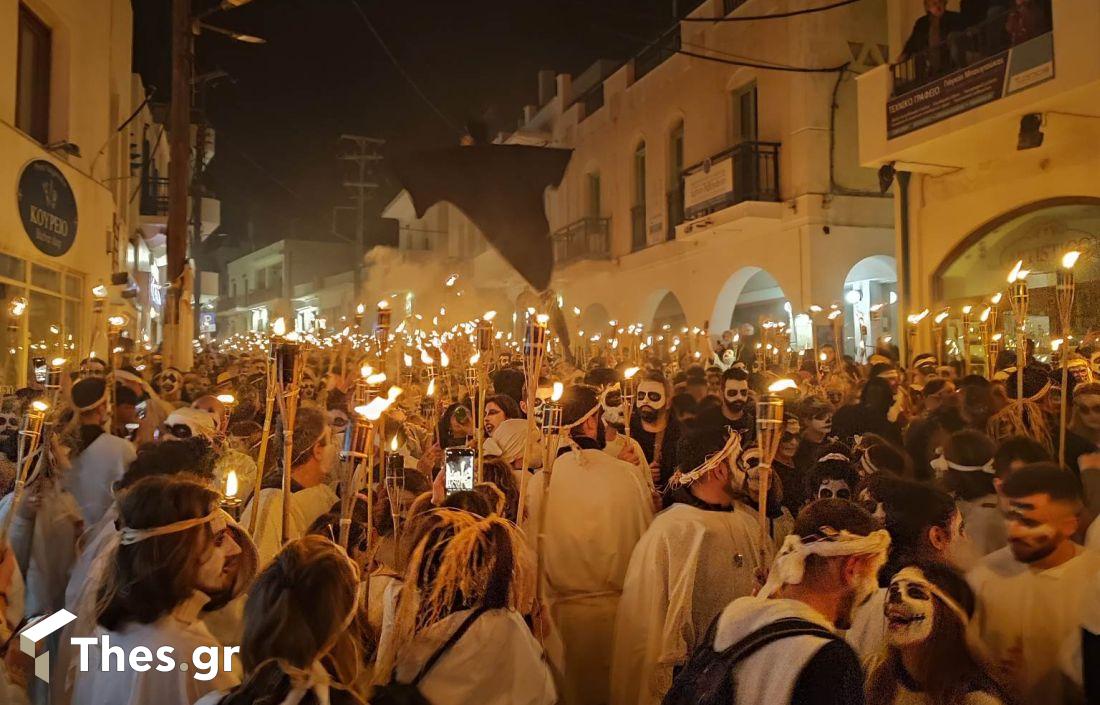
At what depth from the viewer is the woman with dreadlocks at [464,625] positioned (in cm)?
273

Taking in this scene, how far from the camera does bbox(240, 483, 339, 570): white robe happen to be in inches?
165

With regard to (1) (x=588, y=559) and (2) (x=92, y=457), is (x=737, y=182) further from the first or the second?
(2) (x=92, y=457)

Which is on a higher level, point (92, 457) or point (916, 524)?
point (92, 457)

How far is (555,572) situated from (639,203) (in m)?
20.1

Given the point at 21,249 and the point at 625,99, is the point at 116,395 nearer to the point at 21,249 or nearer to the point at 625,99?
the point at 21,249

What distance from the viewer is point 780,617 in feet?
7.39

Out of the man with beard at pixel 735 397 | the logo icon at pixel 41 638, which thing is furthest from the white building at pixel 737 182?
the logo icon at pixel 41 638

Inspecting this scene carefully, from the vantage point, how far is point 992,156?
1269 centimetres

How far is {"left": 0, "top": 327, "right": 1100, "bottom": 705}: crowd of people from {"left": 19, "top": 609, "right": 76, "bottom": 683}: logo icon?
3 centimetres

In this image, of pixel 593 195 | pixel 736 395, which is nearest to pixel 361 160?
pixel 593 195

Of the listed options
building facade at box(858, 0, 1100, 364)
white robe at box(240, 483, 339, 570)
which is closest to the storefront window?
building facade at box(858, 0, 1100, 364)

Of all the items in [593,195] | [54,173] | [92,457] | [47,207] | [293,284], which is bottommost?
[92,457]

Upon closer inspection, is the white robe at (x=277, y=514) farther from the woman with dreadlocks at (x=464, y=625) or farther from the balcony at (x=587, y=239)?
the balcony at (x=587, y=239)

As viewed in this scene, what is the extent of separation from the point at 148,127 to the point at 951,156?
23086mm
